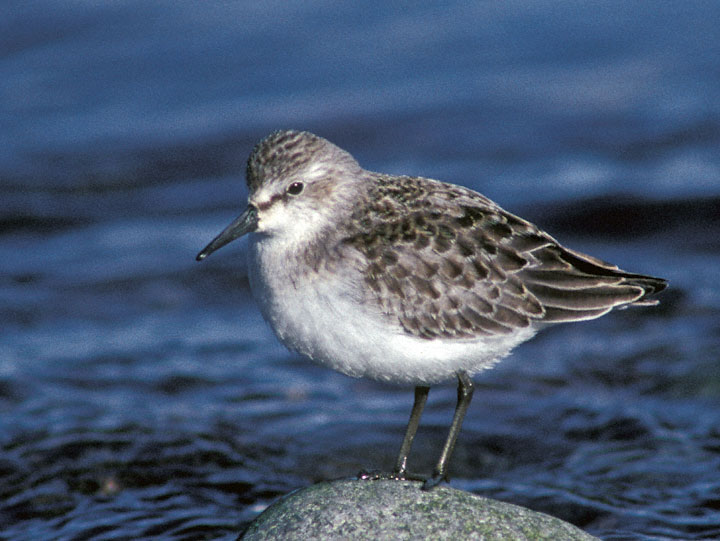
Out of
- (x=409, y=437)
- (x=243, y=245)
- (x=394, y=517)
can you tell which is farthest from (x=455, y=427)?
(x=243, y=245)

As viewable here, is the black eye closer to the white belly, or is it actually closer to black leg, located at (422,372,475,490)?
the white belly

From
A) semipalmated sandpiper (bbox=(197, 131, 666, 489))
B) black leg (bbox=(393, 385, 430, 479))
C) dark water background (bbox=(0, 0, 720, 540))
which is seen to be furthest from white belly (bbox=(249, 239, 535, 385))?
dark water background (bbox=(0, 0, 720, 540))

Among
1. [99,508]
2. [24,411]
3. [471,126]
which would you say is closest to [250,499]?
[99,508]

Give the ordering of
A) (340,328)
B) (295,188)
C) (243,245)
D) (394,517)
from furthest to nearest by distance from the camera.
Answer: (243,245) → (295,188) → (394,517) → (340,328)

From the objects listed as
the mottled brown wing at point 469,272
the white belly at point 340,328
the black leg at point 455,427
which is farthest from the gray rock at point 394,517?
the mottled brown wing at point 469,272

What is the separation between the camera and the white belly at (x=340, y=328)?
5641 millimetres

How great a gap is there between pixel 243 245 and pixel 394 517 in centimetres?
680

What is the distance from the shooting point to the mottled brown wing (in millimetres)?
5840

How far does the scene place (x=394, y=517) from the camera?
573 cm

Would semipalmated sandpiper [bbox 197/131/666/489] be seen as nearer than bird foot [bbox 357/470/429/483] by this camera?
Yes

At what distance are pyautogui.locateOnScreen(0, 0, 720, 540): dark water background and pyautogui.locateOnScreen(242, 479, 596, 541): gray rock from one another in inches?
53.1

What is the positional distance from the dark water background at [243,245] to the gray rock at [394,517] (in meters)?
1.35

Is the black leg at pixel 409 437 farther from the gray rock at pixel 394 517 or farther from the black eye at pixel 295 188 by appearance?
the black eye at pixel 295 188

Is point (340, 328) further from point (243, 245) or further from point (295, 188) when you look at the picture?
point (243, 245)
